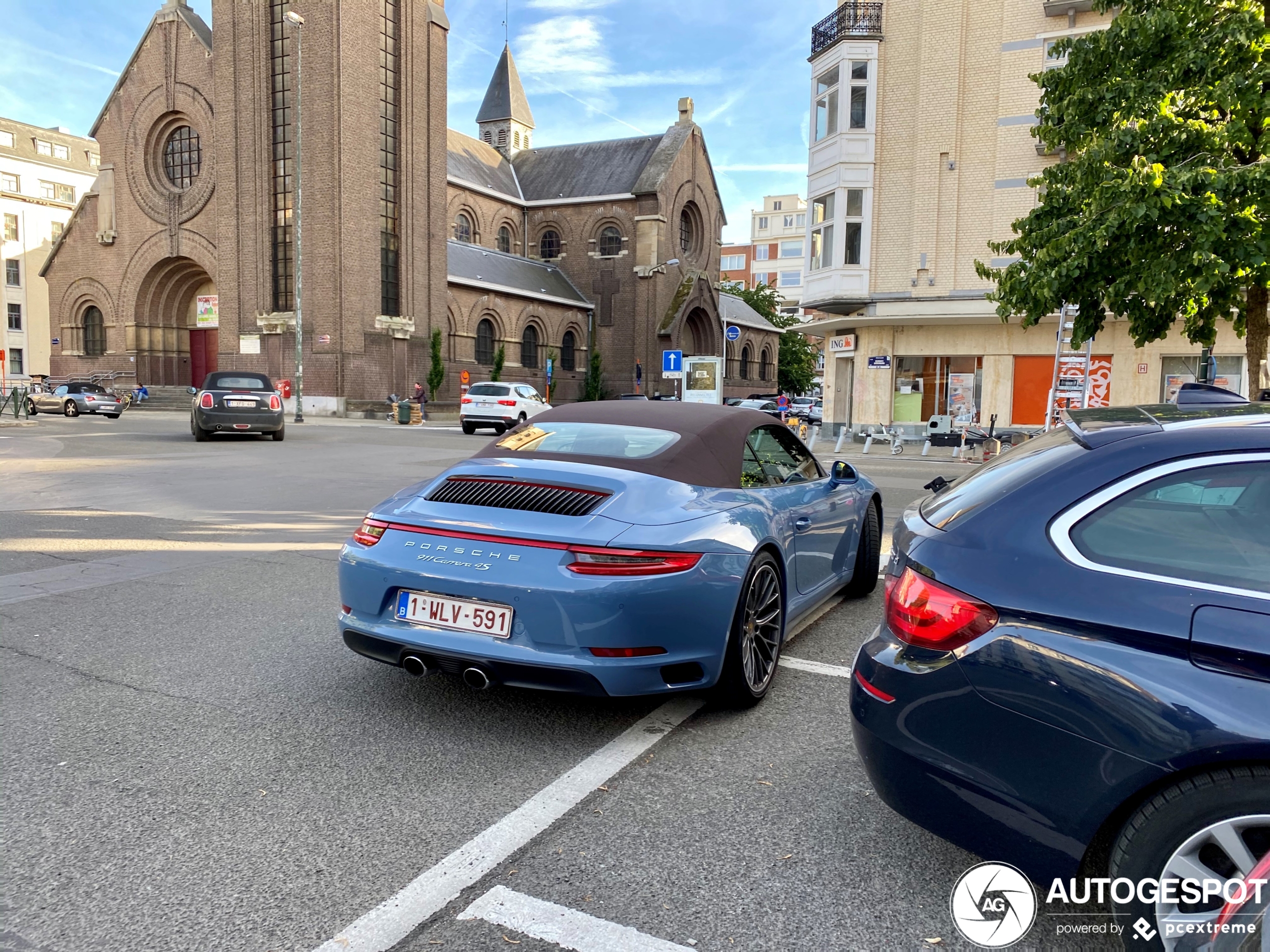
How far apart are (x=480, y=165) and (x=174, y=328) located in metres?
22.1

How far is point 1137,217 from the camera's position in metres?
11.9

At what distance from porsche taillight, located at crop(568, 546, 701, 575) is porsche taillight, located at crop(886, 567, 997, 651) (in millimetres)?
1022

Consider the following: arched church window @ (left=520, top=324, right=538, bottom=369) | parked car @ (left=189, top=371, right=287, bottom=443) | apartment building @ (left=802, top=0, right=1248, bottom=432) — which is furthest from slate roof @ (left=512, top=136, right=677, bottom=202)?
parked car @ (left=189, top=371, right=287, bottom=443)

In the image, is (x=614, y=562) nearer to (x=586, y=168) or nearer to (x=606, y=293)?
(x=606, y=293)

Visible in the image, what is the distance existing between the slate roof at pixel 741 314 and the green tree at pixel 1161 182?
50216mm

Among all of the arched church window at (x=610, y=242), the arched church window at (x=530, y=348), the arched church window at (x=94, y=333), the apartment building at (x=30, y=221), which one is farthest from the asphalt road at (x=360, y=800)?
the apartment building at (x=30, y=221)

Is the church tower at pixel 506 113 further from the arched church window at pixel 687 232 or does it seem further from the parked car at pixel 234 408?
the parked car at pixel 234 408

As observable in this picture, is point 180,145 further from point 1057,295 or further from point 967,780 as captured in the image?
point 967,780

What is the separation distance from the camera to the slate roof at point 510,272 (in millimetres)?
47500

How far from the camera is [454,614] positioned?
349 centimetres

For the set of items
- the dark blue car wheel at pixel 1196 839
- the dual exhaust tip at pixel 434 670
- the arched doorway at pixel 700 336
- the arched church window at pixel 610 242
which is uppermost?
the arched church window at pixel 610 242

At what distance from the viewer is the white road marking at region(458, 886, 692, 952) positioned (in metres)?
2.26

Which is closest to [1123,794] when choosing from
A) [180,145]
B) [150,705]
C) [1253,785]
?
[1253,785]

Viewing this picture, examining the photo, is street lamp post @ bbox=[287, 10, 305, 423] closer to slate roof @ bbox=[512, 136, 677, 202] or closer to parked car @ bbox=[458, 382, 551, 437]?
parked car @ bbox=[458, 382, 551, 437]
